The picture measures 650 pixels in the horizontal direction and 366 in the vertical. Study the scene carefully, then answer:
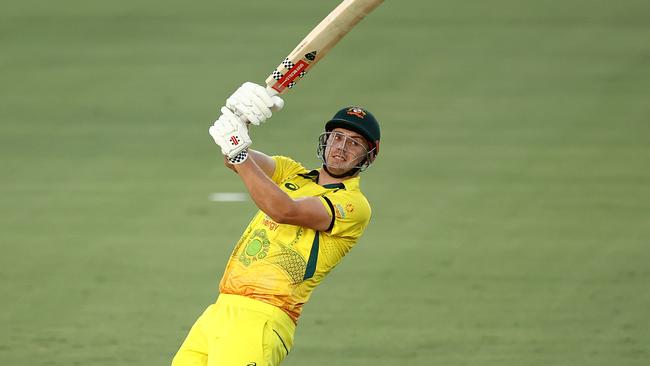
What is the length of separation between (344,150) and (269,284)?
3.07 feet

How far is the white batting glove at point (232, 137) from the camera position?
6.39 metres

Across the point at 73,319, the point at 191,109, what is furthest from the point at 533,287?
the point at 191,109

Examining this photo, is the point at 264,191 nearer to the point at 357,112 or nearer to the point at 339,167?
the point at 339,167

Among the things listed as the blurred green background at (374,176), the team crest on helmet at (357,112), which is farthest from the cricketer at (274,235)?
the blurred green background at (374,176)

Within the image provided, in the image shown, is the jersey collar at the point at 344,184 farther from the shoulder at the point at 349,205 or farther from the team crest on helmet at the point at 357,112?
the team crest on helmet at the point at 357,112

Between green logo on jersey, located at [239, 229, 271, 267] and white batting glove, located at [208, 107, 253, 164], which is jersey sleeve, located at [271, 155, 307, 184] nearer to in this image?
green logo on jersey, located at [239, 229, 271, 267]

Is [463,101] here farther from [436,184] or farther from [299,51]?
[299,51]

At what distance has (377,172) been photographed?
42.5 ft

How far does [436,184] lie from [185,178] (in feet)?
8.77

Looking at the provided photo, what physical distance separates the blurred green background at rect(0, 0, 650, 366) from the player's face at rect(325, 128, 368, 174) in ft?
8.00

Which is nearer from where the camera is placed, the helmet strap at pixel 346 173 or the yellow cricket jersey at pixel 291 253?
the yellow cricket jersey at pixel 291 253

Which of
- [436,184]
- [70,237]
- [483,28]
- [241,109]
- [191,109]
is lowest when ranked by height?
[241,109]

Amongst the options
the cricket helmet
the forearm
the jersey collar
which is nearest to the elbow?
the forearm

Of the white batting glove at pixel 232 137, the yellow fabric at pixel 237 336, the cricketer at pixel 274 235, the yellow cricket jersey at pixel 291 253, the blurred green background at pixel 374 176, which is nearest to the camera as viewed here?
the white batting glove at pixel 232 137
